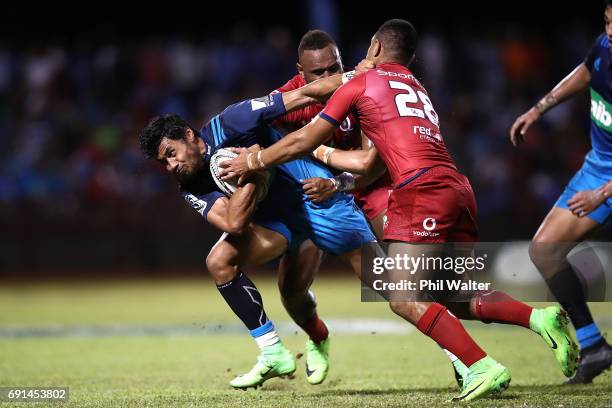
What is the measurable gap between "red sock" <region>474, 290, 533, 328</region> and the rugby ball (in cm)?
162

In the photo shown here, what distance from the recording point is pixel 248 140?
6086mm

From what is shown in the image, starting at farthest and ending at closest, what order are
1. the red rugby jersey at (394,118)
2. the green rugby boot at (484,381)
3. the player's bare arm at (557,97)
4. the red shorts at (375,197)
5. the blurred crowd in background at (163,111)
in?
1. the blurred crowd in background at (163,111)
2. the player's bare arm at (557,97)
3. the red shorts at (375,197)
4. the red rugby jersey at (394,118)
5. the green rugby boot at (484,381)

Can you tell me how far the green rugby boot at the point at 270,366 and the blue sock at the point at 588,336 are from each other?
6.52 feet

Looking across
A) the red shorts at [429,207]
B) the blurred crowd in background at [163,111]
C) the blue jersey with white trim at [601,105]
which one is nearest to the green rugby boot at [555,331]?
the red shorts at [429,207]

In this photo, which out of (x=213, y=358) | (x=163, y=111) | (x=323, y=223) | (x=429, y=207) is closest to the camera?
(x=429, y=207)

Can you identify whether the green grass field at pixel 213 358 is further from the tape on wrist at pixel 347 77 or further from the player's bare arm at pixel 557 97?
the tape on wrist at pixel 347 77

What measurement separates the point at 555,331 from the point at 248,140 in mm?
2188

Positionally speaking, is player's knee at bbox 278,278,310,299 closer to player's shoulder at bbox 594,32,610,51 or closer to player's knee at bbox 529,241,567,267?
player's knee at bbox 529,241,567,267

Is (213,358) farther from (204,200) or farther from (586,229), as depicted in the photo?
(586,229)

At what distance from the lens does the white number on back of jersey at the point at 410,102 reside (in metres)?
5.55

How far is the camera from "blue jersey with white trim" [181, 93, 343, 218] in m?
6.03

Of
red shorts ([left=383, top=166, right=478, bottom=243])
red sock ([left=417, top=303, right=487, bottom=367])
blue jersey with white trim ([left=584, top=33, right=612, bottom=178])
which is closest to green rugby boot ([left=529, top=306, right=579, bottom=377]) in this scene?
red sock ([left=417, top=303, right=487, bottom=367])

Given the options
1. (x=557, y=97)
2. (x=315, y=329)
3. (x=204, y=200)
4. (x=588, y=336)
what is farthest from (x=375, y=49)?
(x=588, y=336)

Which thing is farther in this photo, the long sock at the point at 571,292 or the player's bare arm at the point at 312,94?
the long sock at the point at 571,292
